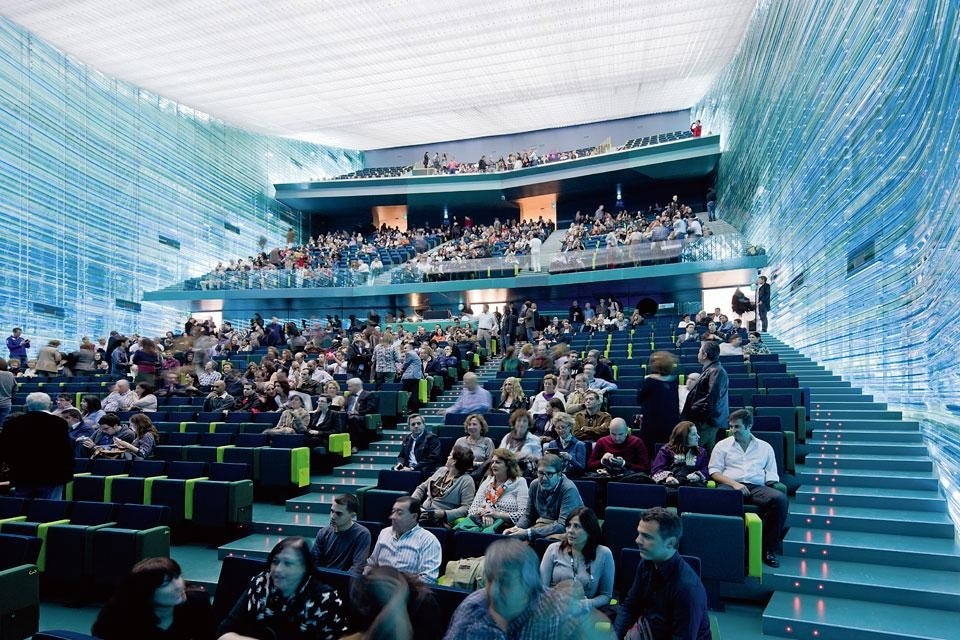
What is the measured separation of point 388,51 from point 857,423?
50.3 feet

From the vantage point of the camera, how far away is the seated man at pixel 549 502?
4.21 meters

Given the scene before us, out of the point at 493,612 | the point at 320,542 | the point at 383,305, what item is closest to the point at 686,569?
the point at 493,612

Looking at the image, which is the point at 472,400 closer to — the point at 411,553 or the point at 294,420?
the point at 294,420

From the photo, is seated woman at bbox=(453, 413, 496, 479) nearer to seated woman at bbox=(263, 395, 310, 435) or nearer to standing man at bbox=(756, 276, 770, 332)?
seated woman at bbox=(263, 395, 310, 435)

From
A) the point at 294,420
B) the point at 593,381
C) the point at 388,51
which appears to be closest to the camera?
the point at 593,381

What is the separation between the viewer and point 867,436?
6.38 meters

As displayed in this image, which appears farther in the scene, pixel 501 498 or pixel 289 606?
pixel 501 498

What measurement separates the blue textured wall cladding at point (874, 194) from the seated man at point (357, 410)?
6.14 meters

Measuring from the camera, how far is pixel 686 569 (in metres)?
2.80

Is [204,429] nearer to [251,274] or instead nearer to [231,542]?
[231,542]

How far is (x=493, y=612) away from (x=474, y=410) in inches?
208

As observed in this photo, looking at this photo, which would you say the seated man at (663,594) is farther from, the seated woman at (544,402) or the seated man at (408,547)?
the seated woman at (544,402)

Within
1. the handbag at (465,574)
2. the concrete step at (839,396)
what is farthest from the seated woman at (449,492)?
the concrete step at (839,396)

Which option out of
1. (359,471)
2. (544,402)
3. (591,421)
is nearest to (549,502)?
(591,421)
